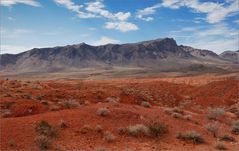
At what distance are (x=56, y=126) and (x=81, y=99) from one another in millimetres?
10328

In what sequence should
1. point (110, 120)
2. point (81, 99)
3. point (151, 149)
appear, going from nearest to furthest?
1. point (151, 149)
2. point (110, 120)
3. point (81, 99)

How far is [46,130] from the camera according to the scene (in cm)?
1311

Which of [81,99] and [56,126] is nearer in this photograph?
[56,126]

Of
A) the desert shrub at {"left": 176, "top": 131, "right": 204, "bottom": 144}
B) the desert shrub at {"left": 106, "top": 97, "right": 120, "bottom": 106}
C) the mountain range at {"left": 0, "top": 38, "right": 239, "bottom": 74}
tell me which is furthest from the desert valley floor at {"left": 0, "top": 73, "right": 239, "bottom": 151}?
the mountain range at {"left": 0, "top": 38, "right": 239, "bottom": 74}

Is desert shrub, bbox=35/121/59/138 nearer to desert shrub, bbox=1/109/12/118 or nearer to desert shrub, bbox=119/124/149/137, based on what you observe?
desert shrub, bbox=119/124/149/137

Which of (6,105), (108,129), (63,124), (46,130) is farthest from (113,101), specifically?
(46,130)

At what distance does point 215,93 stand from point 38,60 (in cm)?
13943

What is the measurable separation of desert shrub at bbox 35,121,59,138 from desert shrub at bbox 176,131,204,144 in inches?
204

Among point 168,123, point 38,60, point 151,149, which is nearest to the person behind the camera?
point 151,149

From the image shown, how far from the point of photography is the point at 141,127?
1455 cm

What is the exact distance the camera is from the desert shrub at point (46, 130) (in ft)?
42.7

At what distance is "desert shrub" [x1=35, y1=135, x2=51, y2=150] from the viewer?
38.9 feet

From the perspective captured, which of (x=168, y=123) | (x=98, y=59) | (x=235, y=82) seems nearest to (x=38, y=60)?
(x=98, y=59)

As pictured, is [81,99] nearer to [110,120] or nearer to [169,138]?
[110,120]
